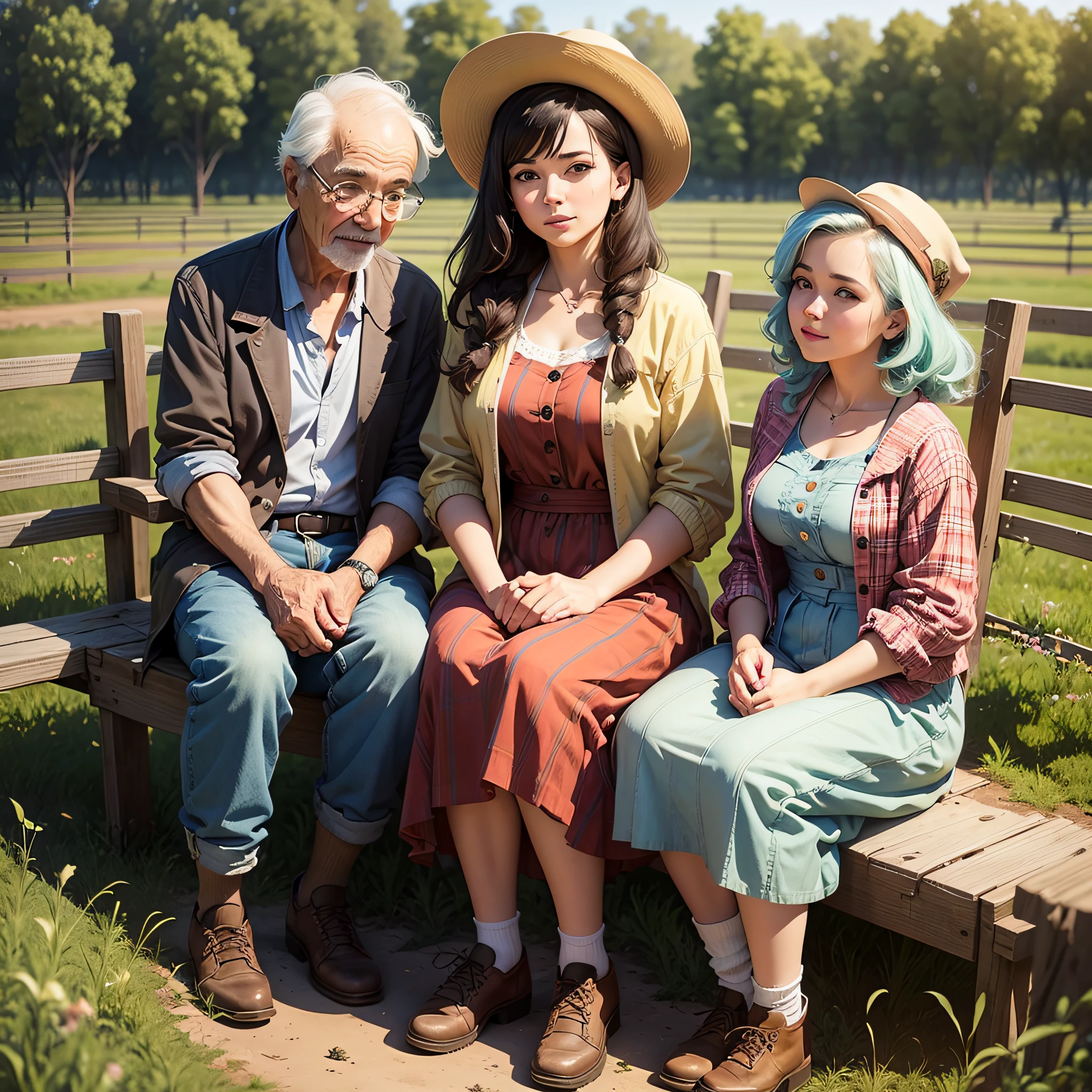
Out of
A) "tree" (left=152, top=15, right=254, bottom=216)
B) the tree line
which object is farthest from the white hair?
"tree" (left=152, top=15, right=254, bottom=216)

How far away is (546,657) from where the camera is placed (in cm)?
250

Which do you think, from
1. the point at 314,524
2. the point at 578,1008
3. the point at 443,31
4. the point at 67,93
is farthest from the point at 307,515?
the point at 443,31

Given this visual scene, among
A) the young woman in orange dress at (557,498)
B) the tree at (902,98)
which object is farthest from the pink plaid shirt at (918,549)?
the tree at (902,98)

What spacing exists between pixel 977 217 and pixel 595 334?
149 feet

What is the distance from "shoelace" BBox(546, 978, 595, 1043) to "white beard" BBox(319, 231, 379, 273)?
1966 mm

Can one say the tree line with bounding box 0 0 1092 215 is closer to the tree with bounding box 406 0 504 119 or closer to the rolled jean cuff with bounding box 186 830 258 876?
the tree with bounding box 406 0 504 119

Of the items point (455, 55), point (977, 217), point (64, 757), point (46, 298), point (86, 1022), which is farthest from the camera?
point (455, 55)

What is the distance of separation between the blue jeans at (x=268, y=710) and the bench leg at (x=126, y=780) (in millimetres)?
588

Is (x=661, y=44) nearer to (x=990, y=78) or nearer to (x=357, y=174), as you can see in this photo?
(x=990, y=78)

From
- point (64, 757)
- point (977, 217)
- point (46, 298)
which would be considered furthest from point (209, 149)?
point (977, 217)

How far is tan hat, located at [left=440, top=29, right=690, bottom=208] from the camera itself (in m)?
2.75

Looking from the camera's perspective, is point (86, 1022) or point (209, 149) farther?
point (209, 149)

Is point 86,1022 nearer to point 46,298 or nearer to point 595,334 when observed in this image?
point 595,334

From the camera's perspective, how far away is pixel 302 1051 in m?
2.56
